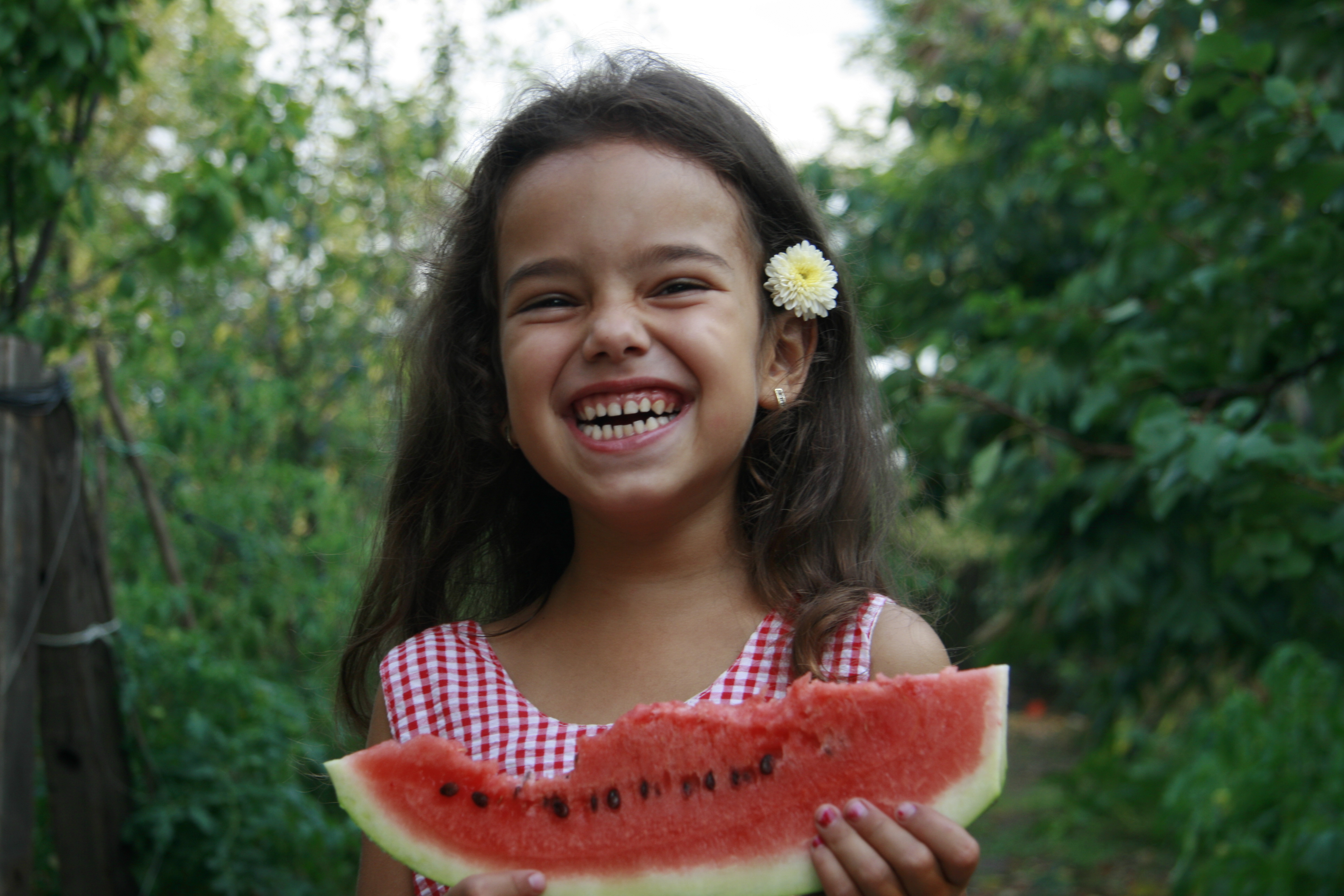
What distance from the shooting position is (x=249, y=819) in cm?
373

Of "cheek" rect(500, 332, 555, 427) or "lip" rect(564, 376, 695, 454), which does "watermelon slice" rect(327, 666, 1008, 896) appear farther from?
"cheek" rect(500, 332, 555, 427)

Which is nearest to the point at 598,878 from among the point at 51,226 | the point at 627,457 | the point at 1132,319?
the point at 627,457

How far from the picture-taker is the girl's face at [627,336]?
157 cm

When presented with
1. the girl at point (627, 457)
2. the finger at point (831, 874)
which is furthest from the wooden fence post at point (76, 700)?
the finger at point (831, 874)

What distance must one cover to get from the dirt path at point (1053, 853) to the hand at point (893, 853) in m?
4.20

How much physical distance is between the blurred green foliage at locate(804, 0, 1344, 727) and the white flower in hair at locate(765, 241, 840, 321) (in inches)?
44.4

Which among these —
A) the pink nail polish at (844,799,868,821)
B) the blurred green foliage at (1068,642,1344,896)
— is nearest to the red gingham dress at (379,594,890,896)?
the pink nail polish at (844,799,868,821)

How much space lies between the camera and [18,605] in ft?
11.2

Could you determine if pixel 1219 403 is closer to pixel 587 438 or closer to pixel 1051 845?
pixel 587 438

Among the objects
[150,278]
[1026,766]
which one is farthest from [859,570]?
[1026,766]

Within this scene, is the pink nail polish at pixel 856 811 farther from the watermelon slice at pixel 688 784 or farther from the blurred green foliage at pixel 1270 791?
the blurred green foliage at pixel 1270 791

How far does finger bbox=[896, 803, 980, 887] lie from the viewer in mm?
1248

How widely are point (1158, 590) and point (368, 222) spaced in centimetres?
418

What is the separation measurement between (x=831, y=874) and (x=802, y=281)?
2.86 feet
